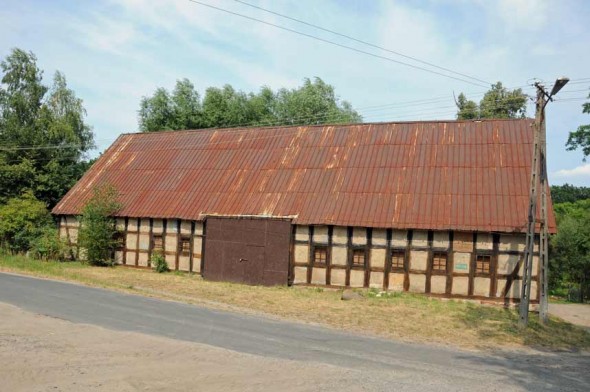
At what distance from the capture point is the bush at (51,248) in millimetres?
26016

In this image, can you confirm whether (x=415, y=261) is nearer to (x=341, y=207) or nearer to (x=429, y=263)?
(x=429, y=263)

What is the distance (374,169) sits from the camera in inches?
862

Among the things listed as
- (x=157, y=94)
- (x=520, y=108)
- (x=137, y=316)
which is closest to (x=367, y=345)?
(x=137, y=316)

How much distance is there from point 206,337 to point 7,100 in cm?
3727

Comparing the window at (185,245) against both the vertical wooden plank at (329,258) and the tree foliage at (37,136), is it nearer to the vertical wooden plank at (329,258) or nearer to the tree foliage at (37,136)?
the vertical wooden plank at (329,258)

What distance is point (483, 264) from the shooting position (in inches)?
712

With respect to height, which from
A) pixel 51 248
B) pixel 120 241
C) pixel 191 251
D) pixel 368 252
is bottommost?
pixel 51 248

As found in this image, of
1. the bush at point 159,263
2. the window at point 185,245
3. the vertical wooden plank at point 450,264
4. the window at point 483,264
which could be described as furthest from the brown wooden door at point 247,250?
the window at point 483,264

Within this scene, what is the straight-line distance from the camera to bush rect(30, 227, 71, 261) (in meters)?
26.0

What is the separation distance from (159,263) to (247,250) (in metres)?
4.40

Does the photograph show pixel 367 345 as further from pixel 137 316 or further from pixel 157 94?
pixel 157 94

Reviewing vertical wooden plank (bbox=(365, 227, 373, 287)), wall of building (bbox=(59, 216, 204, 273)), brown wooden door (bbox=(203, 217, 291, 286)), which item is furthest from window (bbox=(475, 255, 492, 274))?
wall of building (bbox=(59, 216, 204, 273))

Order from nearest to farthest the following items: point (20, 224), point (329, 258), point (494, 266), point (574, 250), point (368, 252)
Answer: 1. point (494, 266)
2. point (368, 252)
3. point (329, 258)
4. point (20, 224)
5. point (574, 250)

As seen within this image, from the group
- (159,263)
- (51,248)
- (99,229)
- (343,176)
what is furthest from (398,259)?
(51,248)
